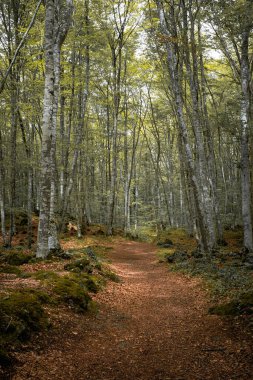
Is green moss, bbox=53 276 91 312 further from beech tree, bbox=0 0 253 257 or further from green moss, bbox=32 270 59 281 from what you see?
beech tree, bbox=0 0 253 257

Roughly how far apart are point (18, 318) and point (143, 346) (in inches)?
81.6

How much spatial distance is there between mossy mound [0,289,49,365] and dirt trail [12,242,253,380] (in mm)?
240

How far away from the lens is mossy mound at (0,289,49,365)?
388 cm

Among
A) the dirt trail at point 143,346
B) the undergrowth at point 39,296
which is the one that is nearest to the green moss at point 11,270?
the undergrowth at point 39,296

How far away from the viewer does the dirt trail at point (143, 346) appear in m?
3.72

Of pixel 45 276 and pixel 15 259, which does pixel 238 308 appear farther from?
pixel 15 259

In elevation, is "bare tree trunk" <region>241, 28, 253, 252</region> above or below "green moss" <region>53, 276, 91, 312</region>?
above

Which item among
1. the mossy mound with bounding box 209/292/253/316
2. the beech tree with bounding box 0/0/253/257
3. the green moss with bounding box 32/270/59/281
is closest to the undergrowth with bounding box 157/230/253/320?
the mossy mound with bounding box 209/292/253/316

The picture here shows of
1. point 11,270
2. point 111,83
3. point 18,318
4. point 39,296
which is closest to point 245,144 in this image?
point 11,270

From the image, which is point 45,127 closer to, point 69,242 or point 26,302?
point 26,302

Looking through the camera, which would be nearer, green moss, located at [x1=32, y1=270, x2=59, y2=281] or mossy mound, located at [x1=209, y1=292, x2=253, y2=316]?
mossy mound, located at [x1=209, y1=292, x2=253, y2=316]

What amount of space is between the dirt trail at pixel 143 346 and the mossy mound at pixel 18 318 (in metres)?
0.24

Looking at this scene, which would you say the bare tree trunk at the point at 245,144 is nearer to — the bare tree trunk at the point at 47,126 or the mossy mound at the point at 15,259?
the bare tree trunk at the point at 47,126

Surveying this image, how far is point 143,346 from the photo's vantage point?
4758mm
